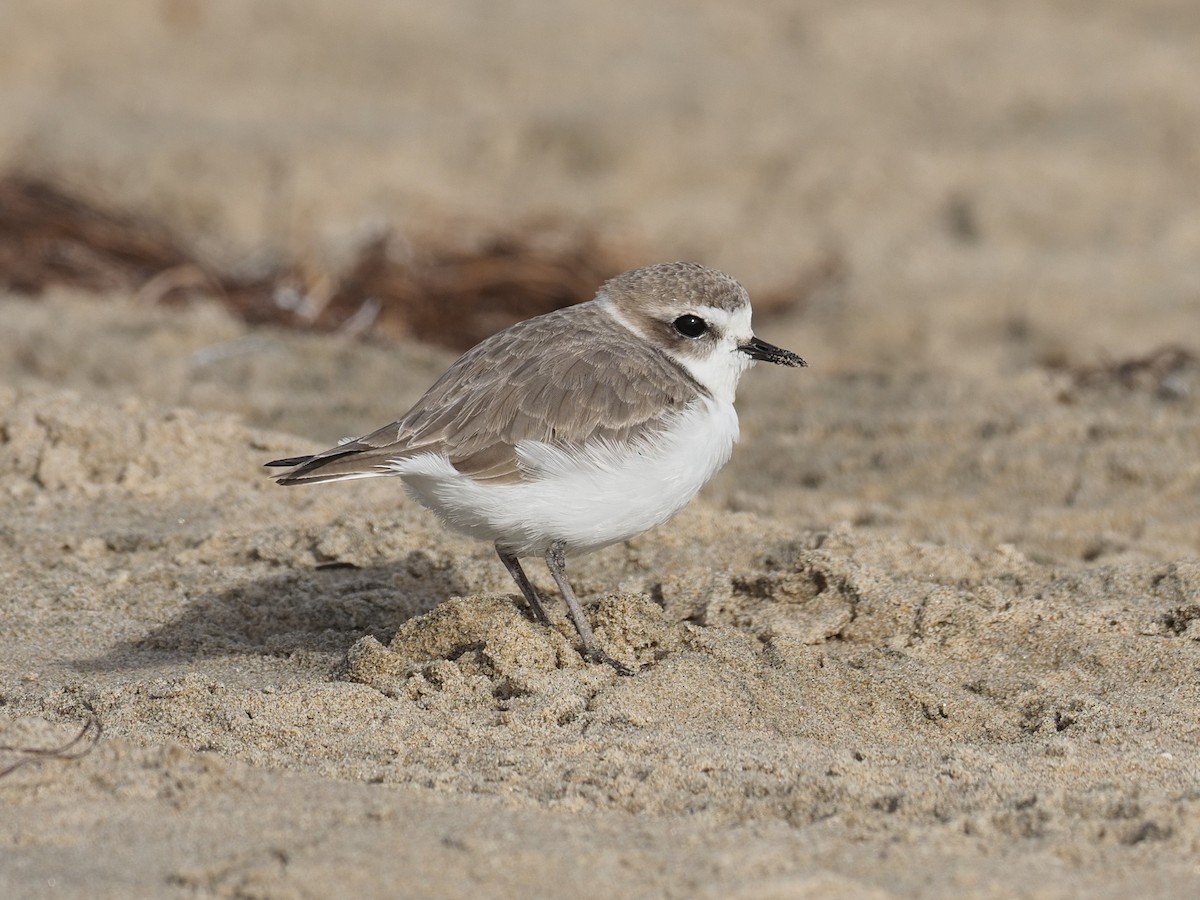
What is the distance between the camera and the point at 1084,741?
370 centimetres

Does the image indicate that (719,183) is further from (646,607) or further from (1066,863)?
(1066,863)

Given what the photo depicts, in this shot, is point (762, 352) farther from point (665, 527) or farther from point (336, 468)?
point (336, 468)

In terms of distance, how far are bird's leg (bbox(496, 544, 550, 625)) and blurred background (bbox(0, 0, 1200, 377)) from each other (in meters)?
4.08

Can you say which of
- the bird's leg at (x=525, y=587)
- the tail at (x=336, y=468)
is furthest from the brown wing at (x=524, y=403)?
the bird's leg at (x=525, y=587)

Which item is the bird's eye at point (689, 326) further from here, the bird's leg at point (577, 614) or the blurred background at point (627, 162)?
the blurred background at point (627, 162)

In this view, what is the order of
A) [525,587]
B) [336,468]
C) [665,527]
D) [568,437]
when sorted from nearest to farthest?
[336,468] → [568,437] → [525,587] → [665,527]

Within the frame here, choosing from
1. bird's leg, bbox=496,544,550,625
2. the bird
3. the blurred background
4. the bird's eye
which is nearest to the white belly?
the bird

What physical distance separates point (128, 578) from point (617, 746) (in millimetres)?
2063

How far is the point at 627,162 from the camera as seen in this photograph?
11.0 meters

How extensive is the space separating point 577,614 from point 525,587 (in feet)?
0.88

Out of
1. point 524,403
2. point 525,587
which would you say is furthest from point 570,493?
point 525,587

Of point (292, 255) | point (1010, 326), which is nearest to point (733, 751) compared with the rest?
point (1010, 326)

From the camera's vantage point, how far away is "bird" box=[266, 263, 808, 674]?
4.15m

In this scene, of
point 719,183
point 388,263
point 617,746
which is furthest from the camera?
point 719,183
